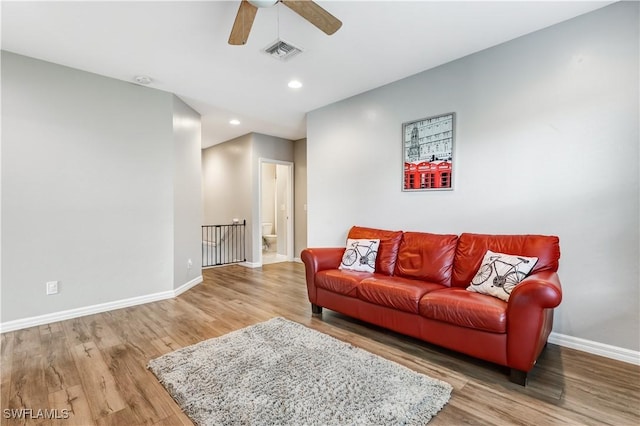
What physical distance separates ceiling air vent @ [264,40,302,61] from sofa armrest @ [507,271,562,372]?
2638 mm

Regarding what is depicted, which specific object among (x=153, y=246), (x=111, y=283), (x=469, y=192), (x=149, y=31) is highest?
(x=149, y=31)

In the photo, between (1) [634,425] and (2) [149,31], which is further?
(2) [149,31]

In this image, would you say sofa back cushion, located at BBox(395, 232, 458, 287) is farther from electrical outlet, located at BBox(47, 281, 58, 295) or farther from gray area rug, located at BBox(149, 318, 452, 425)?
electrical outlet, located at BBox(47, 281, 58, 295)

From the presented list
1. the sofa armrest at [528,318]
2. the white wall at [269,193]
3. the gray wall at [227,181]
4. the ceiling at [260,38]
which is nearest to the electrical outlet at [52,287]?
the ceiling at [260,38]

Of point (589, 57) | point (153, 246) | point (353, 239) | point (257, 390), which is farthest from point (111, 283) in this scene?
point (589, 57)

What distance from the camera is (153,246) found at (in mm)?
3680

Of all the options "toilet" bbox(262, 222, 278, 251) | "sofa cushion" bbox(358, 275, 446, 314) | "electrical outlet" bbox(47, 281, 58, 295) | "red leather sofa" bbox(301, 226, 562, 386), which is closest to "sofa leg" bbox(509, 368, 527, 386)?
"red leather sofa" bbox(301, 226, 562, 386)

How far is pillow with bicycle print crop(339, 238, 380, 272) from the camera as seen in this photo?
3.12m

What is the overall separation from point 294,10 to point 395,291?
7.09 ft

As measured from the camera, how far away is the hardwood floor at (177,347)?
163 centimetres

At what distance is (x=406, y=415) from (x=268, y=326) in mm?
1549

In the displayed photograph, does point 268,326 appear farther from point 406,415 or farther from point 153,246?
point 153,246

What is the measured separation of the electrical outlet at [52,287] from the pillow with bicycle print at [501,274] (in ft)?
13.2

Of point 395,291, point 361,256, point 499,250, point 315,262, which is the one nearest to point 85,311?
point 315,262
